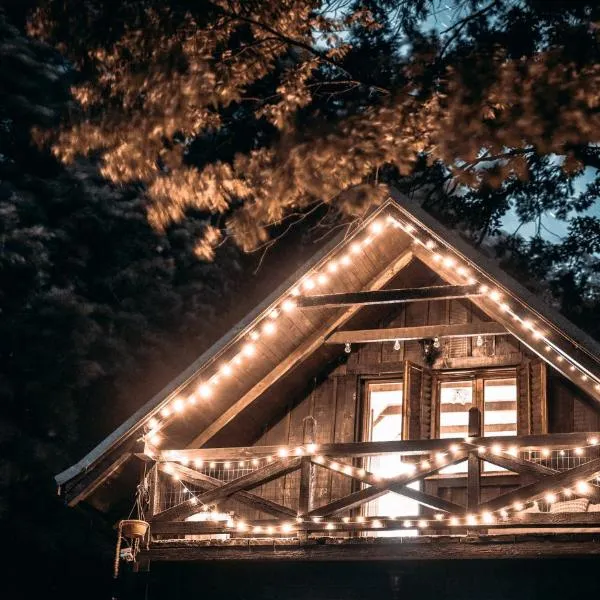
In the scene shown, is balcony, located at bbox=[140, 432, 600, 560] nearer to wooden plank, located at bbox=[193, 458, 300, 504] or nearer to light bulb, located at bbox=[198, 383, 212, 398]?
wooden plank, located at bbox=[193, 458, 300, 504]

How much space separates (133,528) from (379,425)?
3.70m

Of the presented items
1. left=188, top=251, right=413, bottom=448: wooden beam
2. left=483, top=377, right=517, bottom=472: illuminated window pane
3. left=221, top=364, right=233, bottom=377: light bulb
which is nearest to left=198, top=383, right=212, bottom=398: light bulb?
left=221, top=364, right=233, bottom=377: light bulb

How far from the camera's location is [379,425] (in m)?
13.1

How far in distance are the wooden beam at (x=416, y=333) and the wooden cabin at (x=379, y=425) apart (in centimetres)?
2

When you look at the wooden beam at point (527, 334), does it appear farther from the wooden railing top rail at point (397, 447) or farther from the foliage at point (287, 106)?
the foliage at point (287, 106)

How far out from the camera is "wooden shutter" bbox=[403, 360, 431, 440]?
1223 cm

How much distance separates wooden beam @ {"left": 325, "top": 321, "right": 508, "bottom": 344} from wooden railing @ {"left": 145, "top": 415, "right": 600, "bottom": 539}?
1.55m

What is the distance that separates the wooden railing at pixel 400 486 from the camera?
32.7ft

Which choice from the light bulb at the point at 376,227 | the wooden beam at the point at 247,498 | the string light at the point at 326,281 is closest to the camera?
the wooden beam at the point at 247,498

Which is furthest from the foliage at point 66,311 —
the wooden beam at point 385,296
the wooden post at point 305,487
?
the wooden post at point 305,487

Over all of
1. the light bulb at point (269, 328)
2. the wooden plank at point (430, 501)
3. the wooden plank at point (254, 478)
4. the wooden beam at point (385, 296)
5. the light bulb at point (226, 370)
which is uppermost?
the wooden beam at point (385, 296)

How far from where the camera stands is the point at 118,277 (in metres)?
21.5

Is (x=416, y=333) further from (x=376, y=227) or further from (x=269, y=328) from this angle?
(x=269, y=328)

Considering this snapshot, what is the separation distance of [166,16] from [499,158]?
3.95 metres
